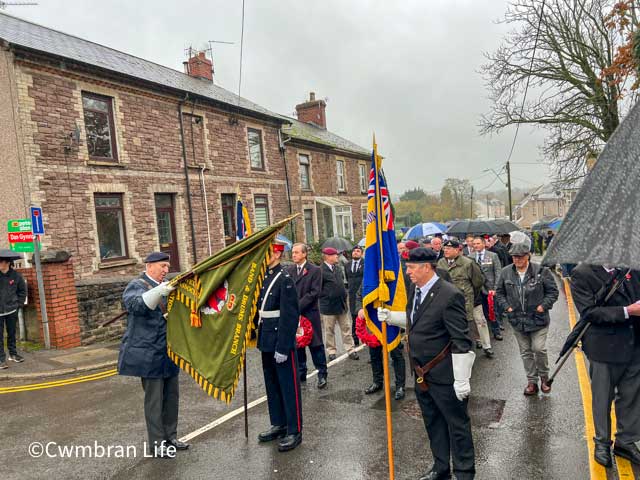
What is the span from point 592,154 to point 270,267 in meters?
16.0

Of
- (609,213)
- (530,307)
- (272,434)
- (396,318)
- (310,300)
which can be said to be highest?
(609,213)

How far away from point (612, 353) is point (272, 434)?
339 cm

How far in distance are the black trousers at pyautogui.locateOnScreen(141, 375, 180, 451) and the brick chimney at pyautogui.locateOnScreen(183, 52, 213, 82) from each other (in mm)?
19934

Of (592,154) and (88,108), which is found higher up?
(88,108)

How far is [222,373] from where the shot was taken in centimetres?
427

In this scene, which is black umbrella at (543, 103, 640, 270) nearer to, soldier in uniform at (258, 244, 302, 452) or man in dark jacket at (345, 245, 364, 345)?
soldier in uniform at (258, 244, 302, 452)

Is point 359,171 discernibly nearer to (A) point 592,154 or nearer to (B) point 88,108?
(A) point 592,154

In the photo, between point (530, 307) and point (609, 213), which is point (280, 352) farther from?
point (609, 213)

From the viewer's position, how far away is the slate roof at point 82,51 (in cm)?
1171

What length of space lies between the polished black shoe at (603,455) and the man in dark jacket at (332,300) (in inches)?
166

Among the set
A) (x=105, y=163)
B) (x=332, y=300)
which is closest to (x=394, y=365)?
(x=332, y=300)

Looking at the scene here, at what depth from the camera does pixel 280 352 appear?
4.46 meters

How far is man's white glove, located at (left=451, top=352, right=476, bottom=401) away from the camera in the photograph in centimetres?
331

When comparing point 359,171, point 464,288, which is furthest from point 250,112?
point 464,288
